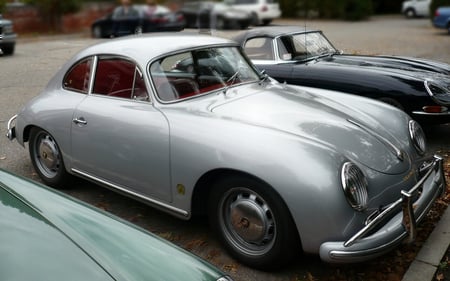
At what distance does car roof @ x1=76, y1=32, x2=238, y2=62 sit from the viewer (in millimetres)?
3877

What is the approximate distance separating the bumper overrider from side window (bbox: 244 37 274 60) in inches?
147

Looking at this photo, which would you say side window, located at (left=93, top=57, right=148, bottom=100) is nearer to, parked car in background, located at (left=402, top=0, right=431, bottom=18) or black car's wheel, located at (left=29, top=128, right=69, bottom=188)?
black car's wheel, located at (left=29, top=128, right=69, bottom=188)

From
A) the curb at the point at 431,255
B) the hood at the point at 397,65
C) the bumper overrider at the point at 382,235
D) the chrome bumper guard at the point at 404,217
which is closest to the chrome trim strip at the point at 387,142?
the bumper overrider at the point at 382,235

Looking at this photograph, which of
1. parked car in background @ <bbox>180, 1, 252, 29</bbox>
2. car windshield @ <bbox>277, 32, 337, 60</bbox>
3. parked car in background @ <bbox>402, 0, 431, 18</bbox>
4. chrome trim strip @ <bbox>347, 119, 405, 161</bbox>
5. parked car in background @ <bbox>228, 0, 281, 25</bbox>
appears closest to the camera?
chrome trim strip @ <bbox>347, 119, 405, 161</bbox>

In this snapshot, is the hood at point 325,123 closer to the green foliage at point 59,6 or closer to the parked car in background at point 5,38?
the parked car in background at point 5,38

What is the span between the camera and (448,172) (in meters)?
4.67

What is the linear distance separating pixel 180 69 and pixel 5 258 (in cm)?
245

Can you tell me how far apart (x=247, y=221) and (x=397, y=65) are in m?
4.00

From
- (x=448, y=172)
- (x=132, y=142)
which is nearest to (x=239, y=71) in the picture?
(x=132, y=142)

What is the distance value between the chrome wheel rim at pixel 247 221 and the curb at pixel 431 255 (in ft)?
2.94

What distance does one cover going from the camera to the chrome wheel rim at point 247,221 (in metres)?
2.94

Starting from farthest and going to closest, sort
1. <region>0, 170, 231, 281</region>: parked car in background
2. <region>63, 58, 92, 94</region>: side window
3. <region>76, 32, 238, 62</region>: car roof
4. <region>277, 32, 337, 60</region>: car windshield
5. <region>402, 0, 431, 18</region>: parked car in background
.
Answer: <region>402, 0, 431, 18</region>: parked car in background < <region>277, 32, 337, 60</region>: car windshield < <region>63, 58, 92, 94</region>: side window < <region>76, 32, 238, 62</region>: car roof < <region>0, 170, 231, 281</region>: parked car in background

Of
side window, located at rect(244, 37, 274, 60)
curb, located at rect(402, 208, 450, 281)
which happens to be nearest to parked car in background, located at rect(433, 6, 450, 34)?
side window, located at rect(244, 37, 274, 60)

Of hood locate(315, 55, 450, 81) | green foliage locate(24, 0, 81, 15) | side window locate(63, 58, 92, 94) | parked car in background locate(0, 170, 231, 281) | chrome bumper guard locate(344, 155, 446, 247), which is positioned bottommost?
chrome bumper guard locate(344, 155, 446, 247)
